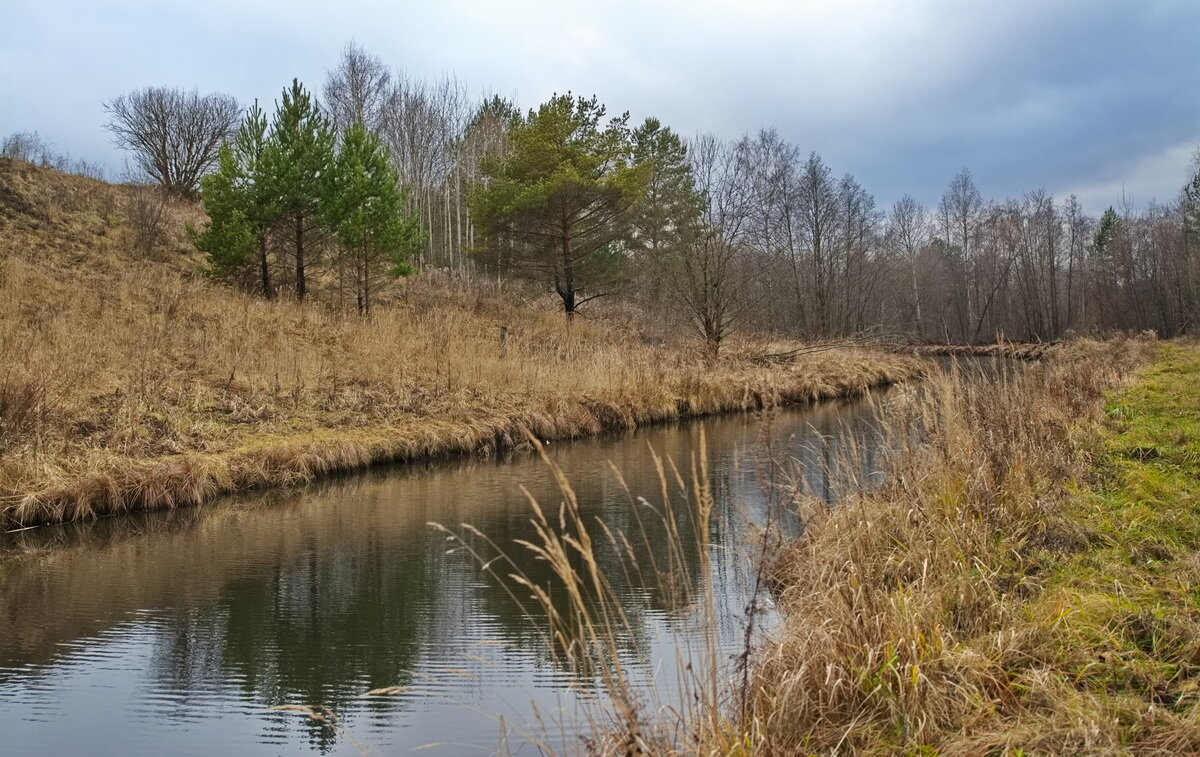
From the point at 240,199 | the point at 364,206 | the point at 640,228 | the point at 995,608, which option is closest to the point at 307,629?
the point at 995,608

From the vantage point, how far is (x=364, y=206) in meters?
21.1

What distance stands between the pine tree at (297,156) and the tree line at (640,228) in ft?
0.17

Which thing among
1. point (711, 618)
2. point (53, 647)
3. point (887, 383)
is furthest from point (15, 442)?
point (887, 383)

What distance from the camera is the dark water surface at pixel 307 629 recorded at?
4.12 meters

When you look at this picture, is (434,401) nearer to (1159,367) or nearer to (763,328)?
(1159,367)

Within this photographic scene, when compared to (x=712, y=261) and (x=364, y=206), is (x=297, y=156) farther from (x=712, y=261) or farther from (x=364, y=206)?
(x=712, y=261)

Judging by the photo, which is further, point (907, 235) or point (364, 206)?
point (907, 235)

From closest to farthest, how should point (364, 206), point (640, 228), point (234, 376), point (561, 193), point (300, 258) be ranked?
point (234, 376), point (364, 206), point (300, 258), point (561, 193), point (640, 228)

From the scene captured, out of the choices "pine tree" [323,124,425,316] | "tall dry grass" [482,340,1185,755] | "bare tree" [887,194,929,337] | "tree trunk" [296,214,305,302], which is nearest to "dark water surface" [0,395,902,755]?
"tall dry grass" [482,340,1185,755]

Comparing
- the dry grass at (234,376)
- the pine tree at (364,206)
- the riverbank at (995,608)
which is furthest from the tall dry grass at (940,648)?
the pine tree at (364,206)

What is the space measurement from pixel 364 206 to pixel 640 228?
1345cm

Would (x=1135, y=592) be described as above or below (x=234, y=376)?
below

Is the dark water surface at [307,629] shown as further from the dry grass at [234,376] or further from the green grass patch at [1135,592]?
the green grass patch at [1135,592]

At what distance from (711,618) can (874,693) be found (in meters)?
0.76
